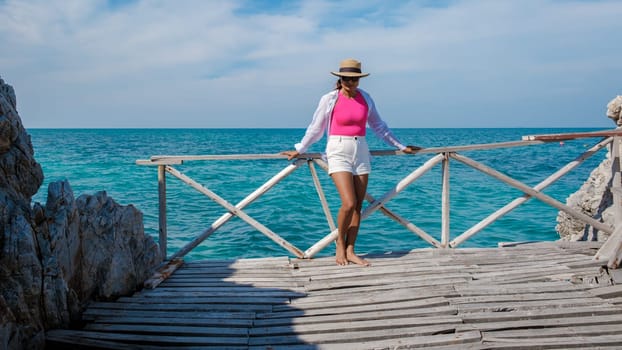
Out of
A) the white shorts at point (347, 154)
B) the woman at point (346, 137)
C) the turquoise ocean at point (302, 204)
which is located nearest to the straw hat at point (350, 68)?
the woman at point (346, 137)

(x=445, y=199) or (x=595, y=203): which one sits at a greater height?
(x=445, y=199)

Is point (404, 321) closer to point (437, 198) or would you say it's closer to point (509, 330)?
point (509, 330)

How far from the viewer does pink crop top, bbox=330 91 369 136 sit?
16.5ft

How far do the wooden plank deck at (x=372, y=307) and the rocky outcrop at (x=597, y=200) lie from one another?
137 centimetres

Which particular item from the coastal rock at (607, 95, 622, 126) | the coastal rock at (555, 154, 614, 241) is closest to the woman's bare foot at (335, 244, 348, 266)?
the coastal rock at (555, 154, 614, 241)

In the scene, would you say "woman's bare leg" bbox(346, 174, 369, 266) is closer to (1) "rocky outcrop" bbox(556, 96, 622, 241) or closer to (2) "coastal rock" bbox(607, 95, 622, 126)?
(1) "rocky outcrop" bbox(556, 96, 622, 241)

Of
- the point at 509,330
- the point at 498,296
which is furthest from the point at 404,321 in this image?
the point at 498,296

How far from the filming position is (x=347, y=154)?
5.08 meters

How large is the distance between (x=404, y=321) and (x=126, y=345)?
1.87 meters

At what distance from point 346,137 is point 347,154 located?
0.16 m

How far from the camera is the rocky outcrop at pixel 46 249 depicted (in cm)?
321

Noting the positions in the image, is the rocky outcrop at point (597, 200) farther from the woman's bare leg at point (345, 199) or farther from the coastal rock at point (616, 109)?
the woman's bare leg at point (345, 199)

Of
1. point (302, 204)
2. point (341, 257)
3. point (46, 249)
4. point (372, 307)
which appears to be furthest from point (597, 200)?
point (302, 204)

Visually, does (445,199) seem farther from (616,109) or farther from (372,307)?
(616,109)
